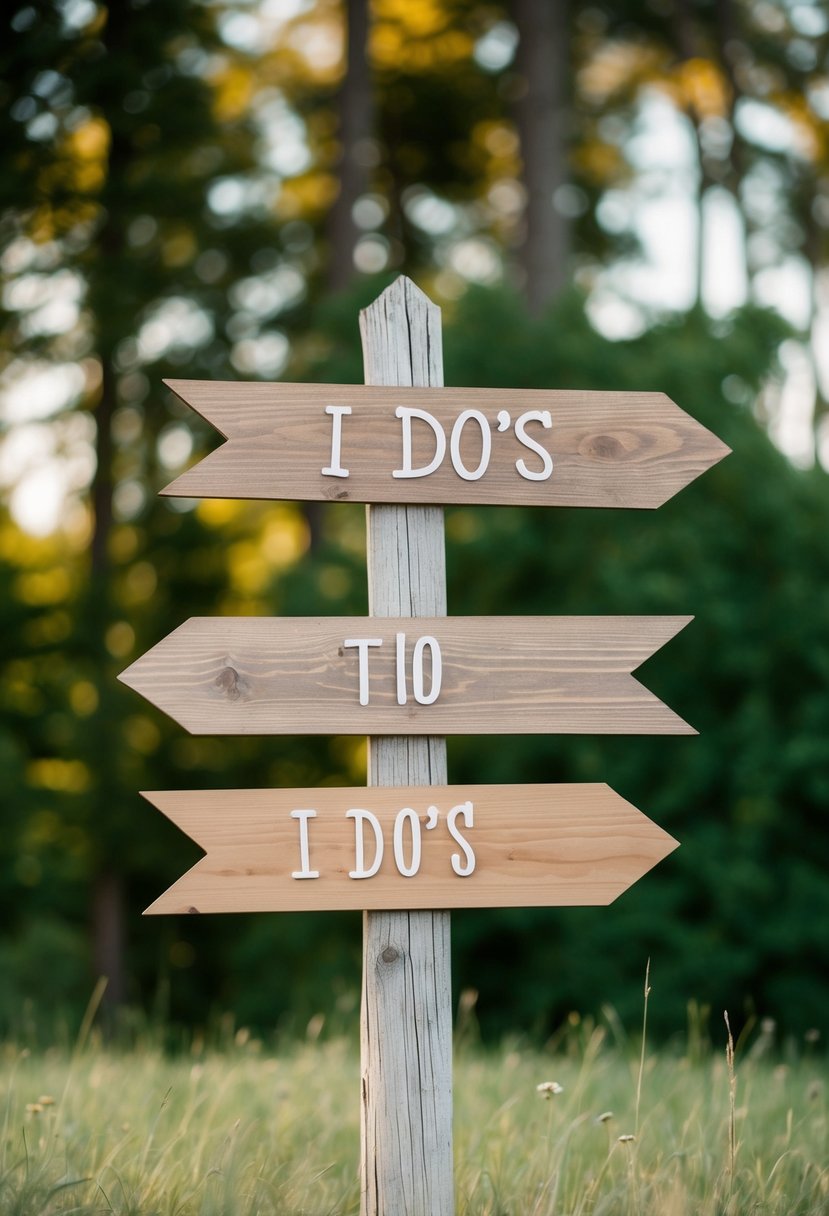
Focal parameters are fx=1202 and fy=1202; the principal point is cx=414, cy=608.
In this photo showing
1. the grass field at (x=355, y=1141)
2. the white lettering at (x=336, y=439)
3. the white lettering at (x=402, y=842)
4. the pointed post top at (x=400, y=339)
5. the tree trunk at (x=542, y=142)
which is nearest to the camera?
the grass field at (x=355, y=1141)

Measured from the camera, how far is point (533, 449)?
2.83 m

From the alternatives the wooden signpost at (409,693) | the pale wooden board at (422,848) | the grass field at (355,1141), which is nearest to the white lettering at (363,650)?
the wooden signpost at (409,693)

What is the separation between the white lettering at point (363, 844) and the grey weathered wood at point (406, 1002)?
0.31 feet

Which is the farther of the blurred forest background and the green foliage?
the blurred forest background

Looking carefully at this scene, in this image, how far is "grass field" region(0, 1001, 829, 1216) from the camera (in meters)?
2.52

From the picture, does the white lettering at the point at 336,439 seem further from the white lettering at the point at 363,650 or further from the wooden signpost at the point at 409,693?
the white lettering at the point at 363,650

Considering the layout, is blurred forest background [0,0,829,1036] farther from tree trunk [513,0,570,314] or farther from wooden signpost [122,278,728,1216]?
wooden signpost [122,278,728,1216]

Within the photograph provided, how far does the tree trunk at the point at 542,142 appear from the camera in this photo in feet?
39.6

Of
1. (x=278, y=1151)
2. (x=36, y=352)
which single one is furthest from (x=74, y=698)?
(x=278, y=1151)

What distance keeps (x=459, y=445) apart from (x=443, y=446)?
0.14 ft

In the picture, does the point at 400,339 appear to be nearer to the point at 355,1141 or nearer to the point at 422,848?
the point at 422,848

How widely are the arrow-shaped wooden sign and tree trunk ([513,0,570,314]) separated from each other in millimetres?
9464

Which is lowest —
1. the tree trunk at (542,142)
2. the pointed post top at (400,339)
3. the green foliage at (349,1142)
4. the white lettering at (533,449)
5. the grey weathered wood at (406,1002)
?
the green foliage at (349,1142)

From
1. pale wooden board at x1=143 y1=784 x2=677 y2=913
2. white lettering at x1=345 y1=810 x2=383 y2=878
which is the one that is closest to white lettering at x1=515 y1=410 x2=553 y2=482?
pale wooden board at x1=143 y1=784 x2=677 y2=913
